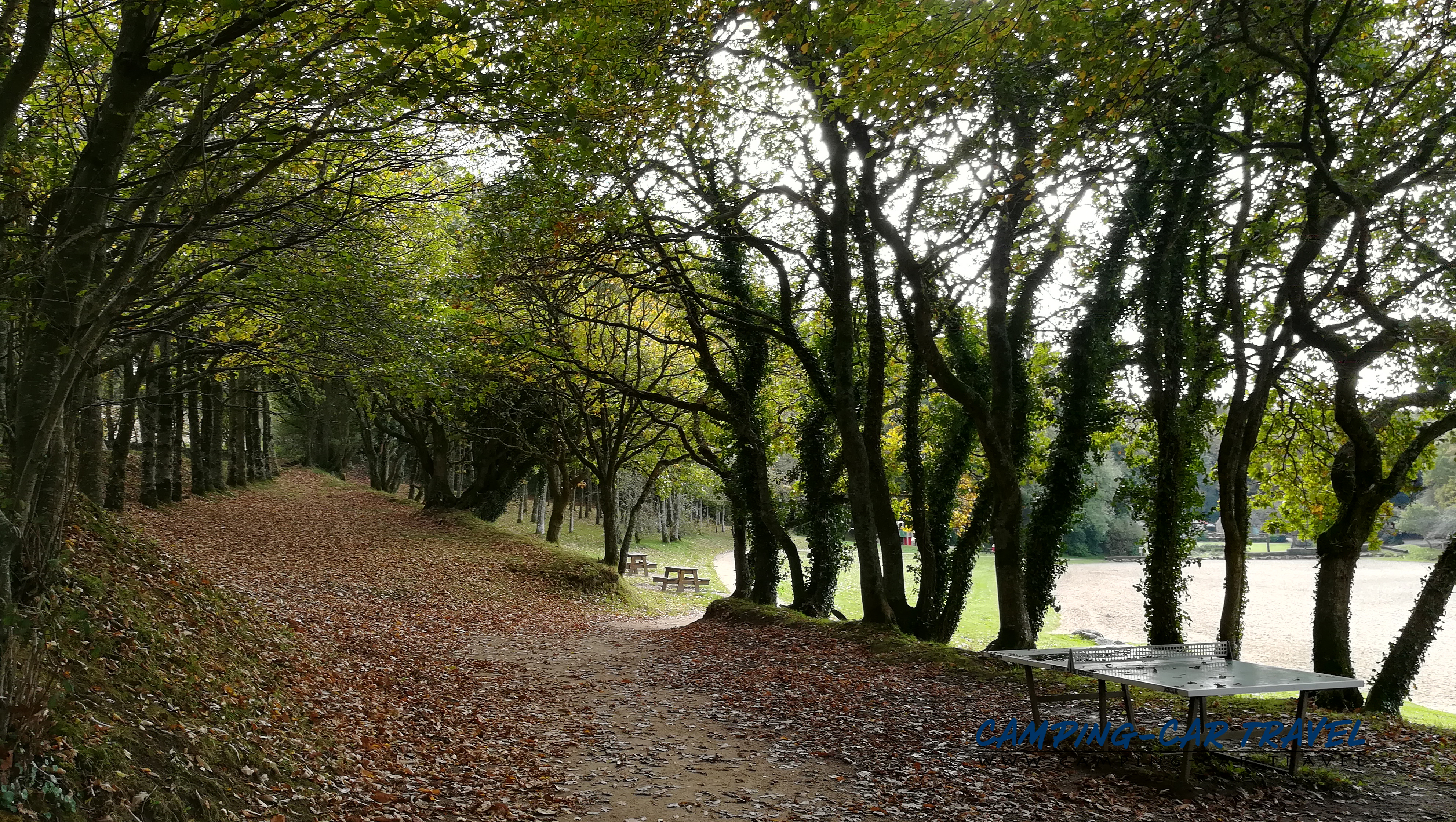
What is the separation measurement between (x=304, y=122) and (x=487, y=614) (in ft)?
37.4

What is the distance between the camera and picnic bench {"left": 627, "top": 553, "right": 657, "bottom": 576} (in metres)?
31.3

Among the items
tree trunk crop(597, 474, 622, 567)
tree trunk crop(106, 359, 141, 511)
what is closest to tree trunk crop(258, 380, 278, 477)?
tree trunk crop(106, 359, 141, 511)

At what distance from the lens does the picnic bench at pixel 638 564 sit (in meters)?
31.3

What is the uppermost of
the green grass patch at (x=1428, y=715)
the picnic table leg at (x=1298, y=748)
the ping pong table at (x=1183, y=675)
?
the ping pong table at (x=1183, y=675)

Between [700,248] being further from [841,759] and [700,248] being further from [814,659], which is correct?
[841,759]

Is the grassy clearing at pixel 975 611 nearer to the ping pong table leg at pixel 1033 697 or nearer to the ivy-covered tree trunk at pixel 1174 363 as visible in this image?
the ivy-covered tree trunk at pixel 1174 363

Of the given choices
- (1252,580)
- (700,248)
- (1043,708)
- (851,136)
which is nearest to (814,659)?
(1043,708)

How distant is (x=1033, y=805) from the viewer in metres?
6.55

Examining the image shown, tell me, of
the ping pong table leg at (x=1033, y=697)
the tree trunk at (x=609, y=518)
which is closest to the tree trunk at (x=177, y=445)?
the tree trunk at (x=609, y=518)

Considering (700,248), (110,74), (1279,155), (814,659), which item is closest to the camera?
(110,74)

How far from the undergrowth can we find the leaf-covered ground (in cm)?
35

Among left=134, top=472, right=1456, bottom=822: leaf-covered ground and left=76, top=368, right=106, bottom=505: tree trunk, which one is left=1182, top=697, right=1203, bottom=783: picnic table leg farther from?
left=76, top=368, right=106, bottom=505: tree trunk

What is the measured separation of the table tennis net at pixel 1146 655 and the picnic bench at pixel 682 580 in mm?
21278

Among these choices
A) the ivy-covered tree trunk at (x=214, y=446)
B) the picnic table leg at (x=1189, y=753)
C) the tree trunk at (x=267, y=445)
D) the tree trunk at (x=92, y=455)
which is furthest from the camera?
the tree trunk at (x=267, y=445)
